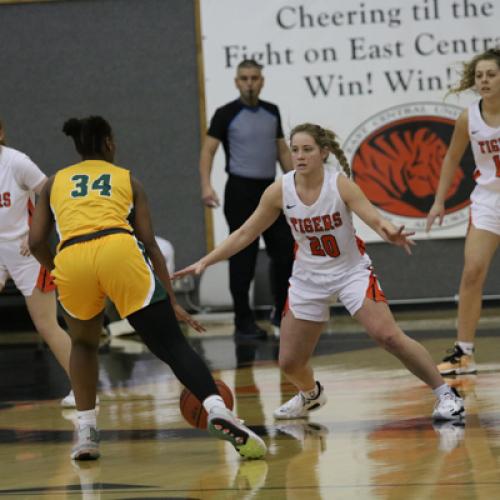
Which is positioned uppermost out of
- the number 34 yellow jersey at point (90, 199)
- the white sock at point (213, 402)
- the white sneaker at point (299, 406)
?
the number 34 yellow jersey at point (90, 199)

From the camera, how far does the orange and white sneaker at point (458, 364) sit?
8.20 metres

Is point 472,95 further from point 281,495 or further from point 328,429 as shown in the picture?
point 281,495

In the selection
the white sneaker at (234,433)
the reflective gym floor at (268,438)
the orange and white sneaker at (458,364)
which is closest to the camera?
the reflective gym floor at (268,438)

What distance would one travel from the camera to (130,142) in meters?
13.5

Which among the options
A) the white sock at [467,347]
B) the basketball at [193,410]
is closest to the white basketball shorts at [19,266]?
the basketball at [193,410]

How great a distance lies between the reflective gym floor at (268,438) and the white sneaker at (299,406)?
66 mm

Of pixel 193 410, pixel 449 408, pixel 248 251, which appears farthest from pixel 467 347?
pixel 248 251

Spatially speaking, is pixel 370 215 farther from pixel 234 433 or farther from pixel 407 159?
pixel 407 159

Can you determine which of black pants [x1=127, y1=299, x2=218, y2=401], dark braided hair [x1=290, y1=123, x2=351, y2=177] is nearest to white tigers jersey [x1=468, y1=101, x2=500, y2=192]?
dark braided hair [x1=290, y1=123, x2=351, y2=177]

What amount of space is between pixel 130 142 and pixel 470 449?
8301 mm

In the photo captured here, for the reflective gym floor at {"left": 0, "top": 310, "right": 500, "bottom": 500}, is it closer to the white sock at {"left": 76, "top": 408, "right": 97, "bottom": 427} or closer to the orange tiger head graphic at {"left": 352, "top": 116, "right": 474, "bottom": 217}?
the white sock at {"left": 76, "top": 408, "right": 97, "bottom": 427}

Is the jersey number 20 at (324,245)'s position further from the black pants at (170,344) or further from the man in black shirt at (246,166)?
the man in black shirt at (246,166)

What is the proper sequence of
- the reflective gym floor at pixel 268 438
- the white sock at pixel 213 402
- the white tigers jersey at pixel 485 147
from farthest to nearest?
1. the white tigers jersey at pixel 485 147
2. the white sock at pixel 213 402
3. the reflective gym floor at pixel 268 438

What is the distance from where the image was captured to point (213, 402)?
18.8 feet
